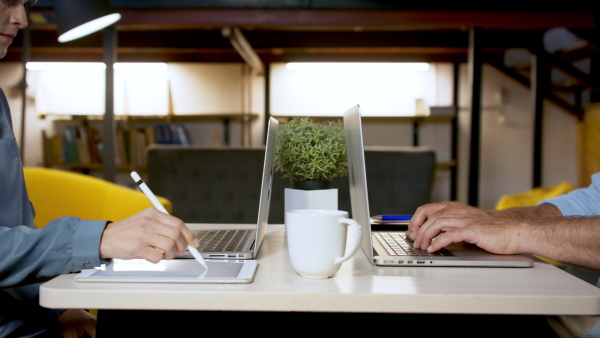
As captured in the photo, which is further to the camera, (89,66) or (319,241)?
(89,66)

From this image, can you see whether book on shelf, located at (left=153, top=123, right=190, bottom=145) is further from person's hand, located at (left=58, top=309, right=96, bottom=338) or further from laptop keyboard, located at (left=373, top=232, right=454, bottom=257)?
laptop keyboard, located at (left=373, top=232, right=454, bottom=257)

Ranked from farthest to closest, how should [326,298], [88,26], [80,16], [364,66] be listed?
[364,66] → [88,26] → [80,16] → [326,298]

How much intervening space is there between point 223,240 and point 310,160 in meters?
0.29

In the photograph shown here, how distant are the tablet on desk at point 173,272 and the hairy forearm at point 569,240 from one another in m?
0.59

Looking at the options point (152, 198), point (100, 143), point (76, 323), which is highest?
point (100, 143)

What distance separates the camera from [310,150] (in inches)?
49.6

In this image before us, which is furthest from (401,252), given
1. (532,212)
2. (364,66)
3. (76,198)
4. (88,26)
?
(364,66)

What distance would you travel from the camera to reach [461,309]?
717 millimetres

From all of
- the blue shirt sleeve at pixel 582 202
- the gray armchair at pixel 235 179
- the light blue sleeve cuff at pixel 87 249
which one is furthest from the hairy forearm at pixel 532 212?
the gray armchair at pixel 235 179

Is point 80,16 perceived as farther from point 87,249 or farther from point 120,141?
point 120,141

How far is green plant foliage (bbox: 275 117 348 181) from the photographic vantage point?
4.13ft

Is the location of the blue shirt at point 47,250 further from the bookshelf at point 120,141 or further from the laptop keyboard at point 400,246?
the bookshelf at point 120,141

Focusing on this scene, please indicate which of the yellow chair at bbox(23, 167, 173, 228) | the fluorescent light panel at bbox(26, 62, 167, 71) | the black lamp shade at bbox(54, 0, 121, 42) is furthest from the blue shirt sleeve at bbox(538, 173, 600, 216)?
the fluorescent light panel at bbox(26, 62, 167, 71)

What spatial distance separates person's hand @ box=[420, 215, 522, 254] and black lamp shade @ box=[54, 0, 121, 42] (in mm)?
2584
